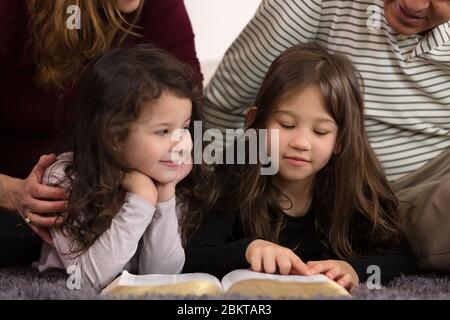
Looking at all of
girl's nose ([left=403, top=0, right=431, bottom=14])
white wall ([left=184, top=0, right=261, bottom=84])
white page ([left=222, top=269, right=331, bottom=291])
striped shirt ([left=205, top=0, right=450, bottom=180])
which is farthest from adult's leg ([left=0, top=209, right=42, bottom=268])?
white wall ([left=184, top=0, right=261, bottom=84])

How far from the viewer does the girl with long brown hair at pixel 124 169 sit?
3.36 feet

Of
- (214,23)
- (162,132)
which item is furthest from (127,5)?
(214,23)

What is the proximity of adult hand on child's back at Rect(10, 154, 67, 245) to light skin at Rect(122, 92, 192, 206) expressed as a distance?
4.1 inches

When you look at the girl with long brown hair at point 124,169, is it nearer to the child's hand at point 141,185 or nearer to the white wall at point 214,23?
the child's hand at point 141,185

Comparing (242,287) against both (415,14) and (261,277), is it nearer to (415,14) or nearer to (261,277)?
(261,277)

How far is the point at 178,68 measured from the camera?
3.64 feet

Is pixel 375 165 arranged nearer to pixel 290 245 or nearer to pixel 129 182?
pixel 290 245

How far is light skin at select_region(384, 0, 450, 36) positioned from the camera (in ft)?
3.98

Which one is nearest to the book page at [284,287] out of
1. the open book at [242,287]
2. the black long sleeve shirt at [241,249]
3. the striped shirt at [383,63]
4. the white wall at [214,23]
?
the open book at [242,287]

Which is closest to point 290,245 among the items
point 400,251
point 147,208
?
point 400,251

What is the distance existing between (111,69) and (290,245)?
1.38ft

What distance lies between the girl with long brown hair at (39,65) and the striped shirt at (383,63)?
184mm

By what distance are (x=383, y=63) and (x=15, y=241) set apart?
725 mm

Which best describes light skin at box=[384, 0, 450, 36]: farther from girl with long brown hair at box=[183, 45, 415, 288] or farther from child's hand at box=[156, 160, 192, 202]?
child's hand at box=[156, 160, 192, 202]
